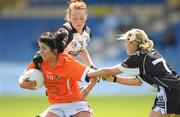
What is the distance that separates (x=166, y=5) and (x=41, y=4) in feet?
17.9

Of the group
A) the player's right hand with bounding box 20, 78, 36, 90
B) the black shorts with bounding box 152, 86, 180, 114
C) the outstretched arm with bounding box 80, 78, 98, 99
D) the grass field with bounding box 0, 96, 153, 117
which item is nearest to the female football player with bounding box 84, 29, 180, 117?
the black shorts with bounding box 152, 86, 180, 114

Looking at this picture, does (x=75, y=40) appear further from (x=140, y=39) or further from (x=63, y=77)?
(x=140, y=39)

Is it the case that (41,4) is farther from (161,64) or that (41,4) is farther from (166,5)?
(161,64)

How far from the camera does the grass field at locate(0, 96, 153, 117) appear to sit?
17859mm

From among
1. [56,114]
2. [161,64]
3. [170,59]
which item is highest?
[161,64]

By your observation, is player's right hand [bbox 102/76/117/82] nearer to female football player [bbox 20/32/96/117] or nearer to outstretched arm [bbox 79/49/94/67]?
female football player [bbox 20/32/96/117]

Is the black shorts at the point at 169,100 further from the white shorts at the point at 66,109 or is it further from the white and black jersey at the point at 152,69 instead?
the white shorts at the point at 66,109

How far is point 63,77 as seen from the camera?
1048 cm

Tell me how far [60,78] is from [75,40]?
1.14 m

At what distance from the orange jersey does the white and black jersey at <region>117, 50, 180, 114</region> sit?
0.66 metres

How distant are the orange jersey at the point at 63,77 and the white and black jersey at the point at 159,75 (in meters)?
0.66

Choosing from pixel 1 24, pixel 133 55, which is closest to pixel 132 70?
pixel 133 55

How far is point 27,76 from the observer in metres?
10.4

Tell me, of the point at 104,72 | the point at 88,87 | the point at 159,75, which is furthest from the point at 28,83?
the point at 159,75
